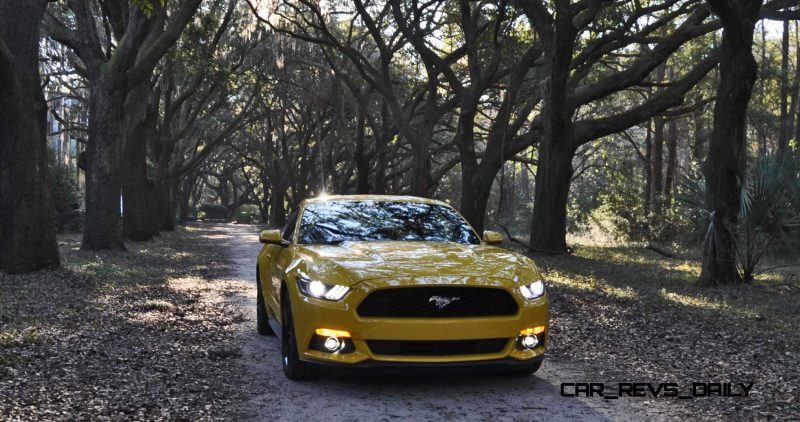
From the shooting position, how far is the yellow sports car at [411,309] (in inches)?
217

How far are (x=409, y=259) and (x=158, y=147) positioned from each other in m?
27.3

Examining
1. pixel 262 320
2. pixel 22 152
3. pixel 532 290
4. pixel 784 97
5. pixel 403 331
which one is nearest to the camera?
pixel 403 331

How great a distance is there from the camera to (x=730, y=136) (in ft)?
39.2

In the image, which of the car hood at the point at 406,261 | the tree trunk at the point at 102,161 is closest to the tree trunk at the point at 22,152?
the tree trunk at the point at 102,161

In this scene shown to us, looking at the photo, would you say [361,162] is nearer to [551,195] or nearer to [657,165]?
[657,165]

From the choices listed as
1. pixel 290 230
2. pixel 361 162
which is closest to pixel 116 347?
pixel 290 230

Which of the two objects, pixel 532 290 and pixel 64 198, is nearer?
pixel 532 290

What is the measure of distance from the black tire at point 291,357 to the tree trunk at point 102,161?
12694 millimetres

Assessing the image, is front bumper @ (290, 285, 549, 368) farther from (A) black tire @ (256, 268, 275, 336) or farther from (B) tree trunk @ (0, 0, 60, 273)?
(B) tree trunk @ (0, 0, 60, 273)

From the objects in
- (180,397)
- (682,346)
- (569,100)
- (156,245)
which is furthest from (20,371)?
(156,245)

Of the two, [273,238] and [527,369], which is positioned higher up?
[273,238]

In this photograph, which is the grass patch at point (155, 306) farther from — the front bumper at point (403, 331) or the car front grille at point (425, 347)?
the car front grille at point (425, 347)

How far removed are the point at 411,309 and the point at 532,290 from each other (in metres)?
1.03

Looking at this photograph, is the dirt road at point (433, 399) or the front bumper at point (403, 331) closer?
the dirt road at point (433, 399)
